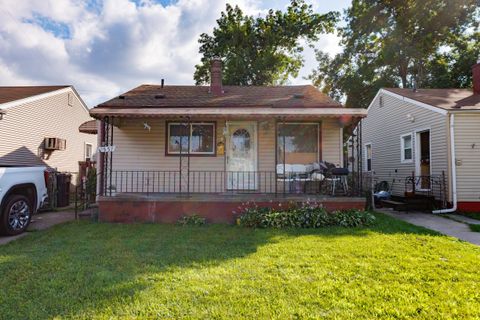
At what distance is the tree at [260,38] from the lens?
20.5m

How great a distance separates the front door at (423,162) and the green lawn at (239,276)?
514 cm

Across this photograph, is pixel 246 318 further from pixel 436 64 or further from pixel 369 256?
pixel 436 64

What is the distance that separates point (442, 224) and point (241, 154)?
541 centimetres

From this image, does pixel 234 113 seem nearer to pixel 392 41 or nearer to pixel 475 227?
pixel 475 227

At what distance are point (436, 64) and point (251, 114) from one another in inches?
761

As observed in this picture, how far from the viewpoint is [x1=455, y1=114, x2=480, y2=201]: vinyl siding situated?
8328 millimetres

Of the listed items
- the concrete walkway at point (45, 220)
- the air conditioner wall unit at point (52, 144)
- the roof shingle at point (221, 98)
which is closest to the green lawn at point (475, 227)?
the roof shingle at point (221, 98)

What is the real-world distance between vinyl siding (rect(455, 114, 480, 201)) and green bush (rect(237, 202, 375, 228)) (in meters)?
4.03

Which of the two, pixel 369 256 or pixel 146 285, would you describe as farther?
A: pixel 369 256

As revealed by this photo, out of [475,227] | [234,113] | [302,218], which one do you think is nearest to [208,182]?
[234,113]

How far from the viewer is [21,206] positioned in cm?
604

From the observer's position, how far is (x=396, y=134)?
11539mm

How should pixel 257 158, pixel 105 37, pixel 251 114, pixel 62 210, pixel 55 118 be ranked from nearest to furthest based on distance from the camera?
pixel 251 114 < pixel 257 158 < pixel 62 210 < pixel 105 37 < pixel 55 118

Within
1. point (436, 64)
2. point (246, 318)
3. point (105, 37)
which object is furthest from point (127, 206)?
point (436, 64)
